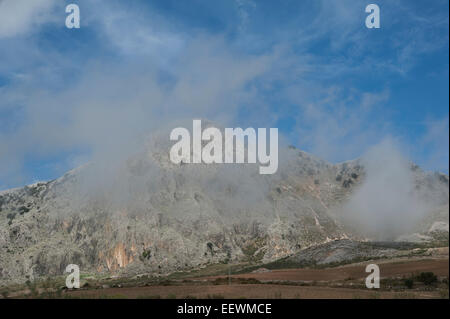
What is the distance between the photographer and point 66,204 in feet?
514

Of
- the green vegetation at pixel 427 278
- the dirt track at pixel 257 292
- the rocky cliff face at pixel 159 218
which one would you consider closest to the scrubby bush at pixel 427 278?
the green vegetation at pixel 427 278

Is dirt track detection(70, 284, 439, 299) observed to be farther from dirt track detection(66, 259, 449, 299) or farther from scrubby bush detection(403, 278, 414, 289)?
scrubby bush detection(403, 278, 414, 289)

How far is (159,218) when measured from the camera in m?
159

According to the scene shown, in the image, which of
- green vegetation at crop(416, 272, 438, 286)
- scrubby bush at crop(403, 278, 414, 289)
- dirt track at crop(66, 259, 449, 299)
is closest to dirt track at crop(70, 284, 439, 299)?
dirt track at crop(66, 259, 449, 299)

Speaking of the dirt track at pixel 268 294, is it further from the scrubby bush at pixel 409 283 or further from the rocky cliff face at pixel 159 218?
the rocky cliff face at pixel 159 218

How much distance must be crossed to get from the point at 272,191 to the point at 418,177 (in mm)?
134807

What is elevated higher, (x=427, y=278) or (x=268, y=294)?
(x=268, y=294)

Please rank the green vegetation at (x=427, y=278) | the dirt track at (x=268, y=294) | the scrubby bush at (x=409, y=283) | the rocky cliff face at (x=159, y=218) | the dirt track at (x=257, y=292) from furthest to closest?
the rocky cliff face at (x=159, y=218) → the green vegetation at (x=427, y=278) → the scrubby bush at (x=409, y=283) → the dirt track at (x=257, y=292) → the dirt track at (x=268, y=294)

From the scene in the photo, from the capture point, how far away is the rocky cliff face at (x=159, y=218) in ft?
461

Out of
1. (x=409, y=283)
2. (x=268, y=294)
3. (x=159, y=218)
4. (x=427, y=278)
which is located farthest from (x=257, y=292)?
(x=159, y=218)

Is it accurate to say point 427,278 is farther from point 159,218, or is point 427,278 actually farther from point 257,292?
point 159,218

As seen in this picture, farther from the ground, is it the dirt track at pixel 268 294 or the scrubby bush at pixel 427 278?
the dirt track at pixel 268 294
